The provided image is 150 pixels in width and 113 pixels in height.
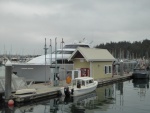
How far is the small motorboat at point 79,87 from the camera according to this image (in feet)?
87.8

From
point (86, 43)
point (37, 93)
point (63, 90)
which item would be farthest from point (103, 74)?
point (37, 93)

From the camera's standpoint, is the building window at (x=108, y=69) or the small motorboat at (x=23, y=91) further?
the building window at (x=108, y=69)

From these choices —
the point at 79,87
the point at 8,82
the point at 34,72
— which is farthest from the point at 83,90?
the point at 34,72

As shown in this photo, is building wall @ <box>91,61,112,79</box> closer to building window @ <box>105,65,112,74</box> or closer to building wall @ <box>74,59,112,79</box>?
building wall @ <box>74,59,112,79</box>

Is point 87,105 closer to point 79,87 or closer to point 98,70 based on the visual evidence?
point 79,87

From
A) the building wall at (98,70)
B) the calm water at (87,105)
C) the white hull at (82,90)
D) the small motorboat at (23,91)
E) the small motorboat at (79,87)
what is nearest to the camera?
the calm water at (87,105)

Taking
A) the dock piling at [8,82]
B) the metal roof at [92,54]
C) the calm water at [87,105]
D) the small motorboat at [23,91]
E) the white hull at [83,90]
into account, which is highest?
the metal roof at [92,54]

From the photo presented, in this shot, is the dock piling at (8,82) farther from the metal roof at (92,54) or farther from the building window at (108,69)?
the building window at (108,69)

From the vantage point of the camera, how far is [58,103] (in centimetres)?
2444

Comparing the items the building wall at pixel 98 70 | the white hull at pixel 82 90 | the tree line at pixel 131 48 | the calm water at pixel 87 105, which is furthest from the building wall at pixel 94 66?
the tree line at pixel 131 48

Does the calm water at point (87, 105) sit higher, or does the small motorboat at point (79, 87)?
the small motorboat at point (79, 87)

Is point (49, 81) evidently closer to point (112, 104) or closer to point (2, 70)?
point (2, 70)

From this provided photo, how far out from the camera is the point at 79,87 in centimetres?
2755

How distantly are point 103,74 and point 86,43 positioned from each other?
9.56 m
